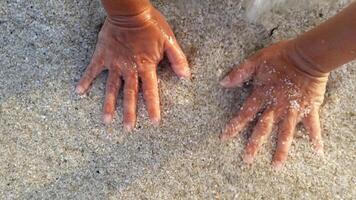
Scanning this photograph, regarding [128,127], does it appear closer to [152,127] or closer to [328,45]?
[152,127]

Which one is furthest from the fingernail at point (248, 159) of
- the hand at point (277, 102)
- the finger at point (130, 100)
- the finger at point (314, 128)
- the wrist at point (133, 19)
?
the wrist at point (133, 19)

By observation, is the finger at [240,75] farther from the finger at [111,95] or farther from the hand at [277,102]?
the finger at [111,95]

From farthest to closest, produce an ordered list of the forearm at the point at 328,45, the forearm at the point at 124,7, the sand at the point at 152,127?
the sand at the point at 152,127
the forearm at the point at 124,7
the forearm at the point at 328,45

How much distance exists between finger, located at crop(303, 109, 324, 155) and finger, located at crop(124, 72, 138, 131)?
432 millimetres

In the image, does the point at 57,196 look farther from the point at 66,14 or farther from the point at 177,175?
the point at 66,14

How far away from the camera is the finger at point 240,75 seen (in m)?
1.38

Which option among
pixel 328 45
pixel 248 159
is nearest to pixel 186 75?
pixel 248 159

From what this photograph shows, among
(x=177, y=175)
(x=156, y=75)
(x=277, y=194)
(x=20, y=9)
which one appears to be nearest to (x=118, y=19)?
(x=156, y=75)

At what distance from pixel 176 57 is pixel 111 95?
0.62ft

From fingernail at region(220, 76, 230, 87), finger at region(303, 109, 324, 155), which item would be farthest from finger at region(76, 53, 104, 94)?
finger at region(303, 109, 324, 155)

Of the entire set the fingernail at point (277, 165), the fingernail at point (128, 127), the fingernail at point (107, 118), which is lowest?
the fingernail at point (277, 165)

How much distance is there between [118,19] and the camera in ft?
4.37

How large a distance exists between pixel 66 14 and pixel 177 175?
1.69 feet

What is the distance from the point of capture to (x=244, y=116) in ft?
4.50
